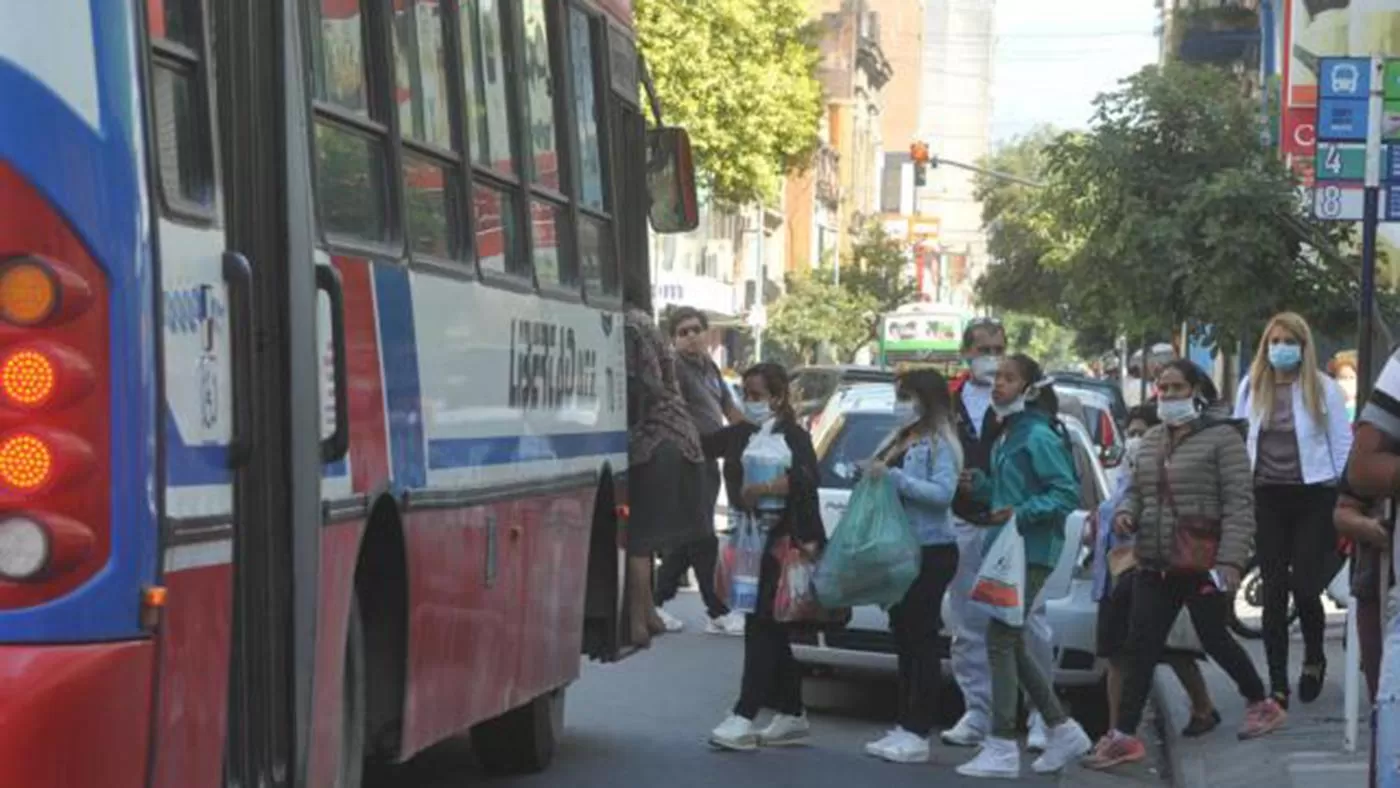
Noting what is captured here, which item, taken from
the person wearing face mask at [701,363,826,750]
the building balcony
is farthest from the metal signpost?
the building balcony

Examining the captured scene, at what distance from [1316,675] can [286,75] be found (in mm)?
8901

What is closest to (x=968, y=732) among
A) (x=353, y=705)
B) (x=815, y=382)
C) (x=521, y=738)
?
(x=521, y=738)

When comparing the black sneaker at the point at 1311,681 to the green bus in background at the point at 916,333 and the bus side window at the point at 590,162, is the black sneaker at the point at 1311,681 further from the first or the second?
the green bus in background at the point at 916,333

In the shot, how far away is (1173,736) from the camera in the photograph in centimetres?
1341

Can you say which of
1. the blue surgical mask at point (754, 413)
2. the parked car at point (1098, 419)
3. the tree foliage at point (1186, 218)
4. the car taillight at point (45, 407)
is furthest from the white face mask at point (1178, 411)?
the parked car at point (1098, 419)

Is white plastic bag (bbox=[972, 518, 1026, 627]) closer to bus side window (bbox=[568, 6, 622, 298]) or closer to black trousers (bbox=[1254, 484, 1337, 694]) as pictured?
black trousers (bbox=[1254, 484, 1337, 694])

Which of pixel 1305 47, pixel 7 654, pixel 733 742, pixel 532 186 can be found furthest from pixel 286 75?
pixel 1305 47

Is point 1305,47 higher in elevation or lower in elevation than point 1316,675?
higher

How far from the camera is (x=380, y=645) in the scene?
7816mm

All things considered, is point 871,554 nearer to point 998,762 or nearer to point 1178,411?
point 998,762

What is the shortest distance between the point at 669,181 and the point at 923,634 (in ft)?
7.76

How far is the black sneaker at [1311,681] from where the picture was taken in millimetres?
13969

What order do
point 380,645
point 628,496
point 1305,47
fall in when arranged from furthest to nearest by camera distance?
point 1305,47
point 628,496
point 380,645

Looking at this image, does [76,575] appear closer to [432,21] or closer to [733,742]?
[432,21]
